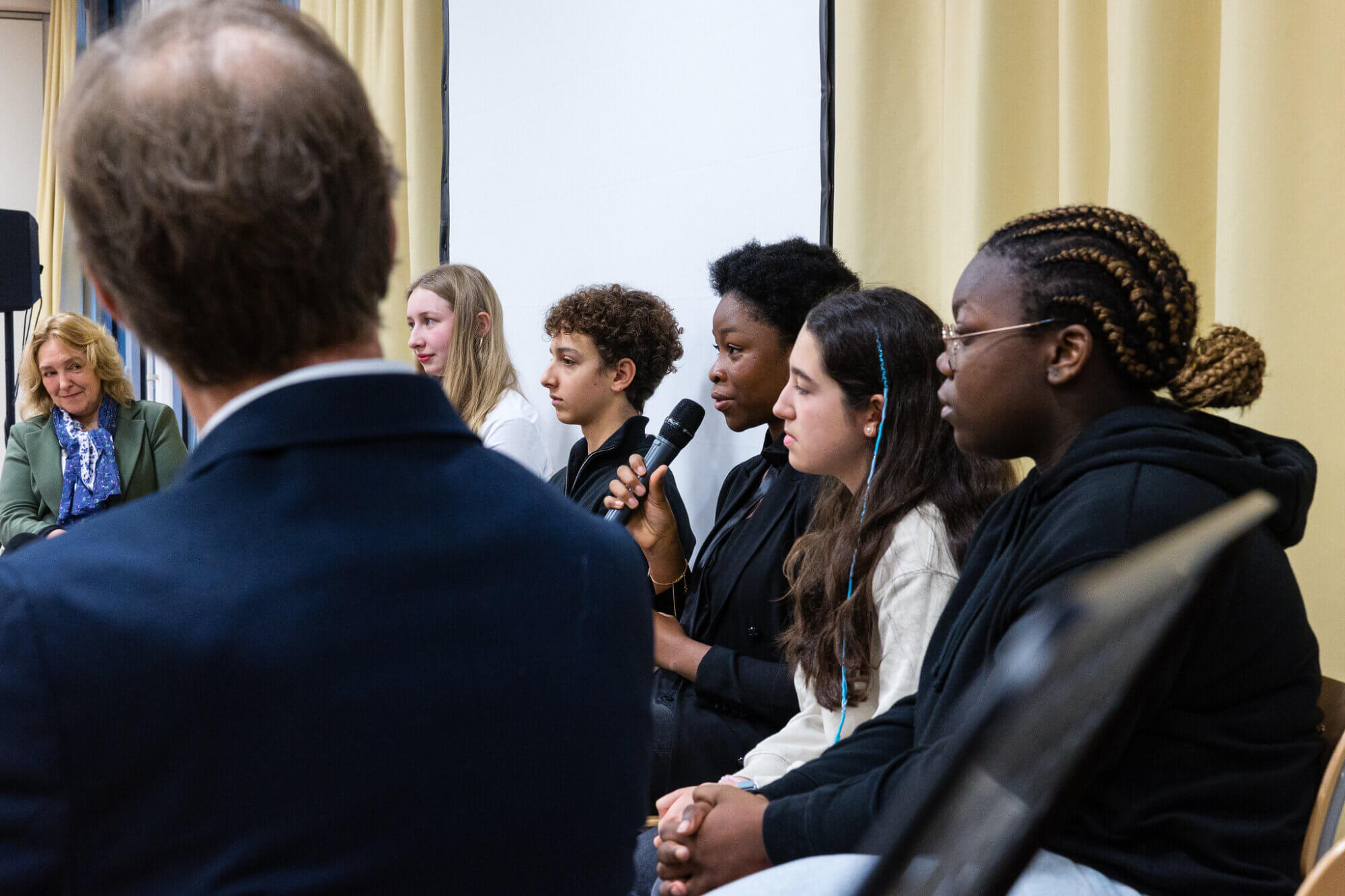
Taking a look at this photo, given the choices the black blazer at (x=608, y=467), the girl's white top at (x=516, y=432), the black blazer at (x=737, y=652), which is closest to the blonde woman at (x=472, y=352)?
the girl's white top at (x=516, y=432)

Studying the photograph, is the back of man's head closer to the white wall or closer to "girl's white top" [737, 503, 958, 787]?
"girl's white top" [737, 503, 958, 787]

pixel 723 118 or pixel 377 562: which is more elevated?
pixel 723 118

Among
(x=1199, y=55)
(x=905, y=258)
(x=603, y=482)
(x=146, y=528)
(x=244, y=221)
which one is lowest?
(x=603, y=482)

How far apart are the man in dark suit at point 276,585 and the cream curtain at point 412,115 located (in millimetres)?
3364

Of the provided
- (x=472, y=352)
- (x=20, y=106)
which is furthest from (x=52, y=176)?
(x=472, y=352)

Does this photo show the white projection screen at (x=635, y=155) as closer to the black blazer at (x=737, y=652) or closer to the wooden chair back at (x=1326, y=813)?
the black blazer at (x=737, y=652)

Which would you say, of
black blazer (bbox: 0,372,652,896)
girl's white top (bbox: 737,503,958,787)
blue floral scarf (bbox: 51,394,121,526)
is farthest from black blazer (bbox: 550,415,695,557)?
blue floral scarf (bbox: 51,394,121,526)

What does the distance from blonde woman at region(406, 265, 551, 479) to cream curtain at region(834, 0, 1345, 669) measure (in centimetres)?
128

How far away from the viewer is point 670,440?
2.23 m

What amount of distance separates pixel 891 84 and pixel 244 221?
1873 millimetres

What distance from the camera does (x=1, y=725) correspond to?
0.50m

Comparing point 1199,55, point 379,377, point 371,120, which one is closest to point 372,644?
point 379,377

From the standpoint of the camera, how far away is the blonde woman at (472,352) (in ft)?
9.98

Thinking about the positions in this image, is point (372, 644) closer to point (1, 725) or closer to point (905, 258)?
point (1, 725)
